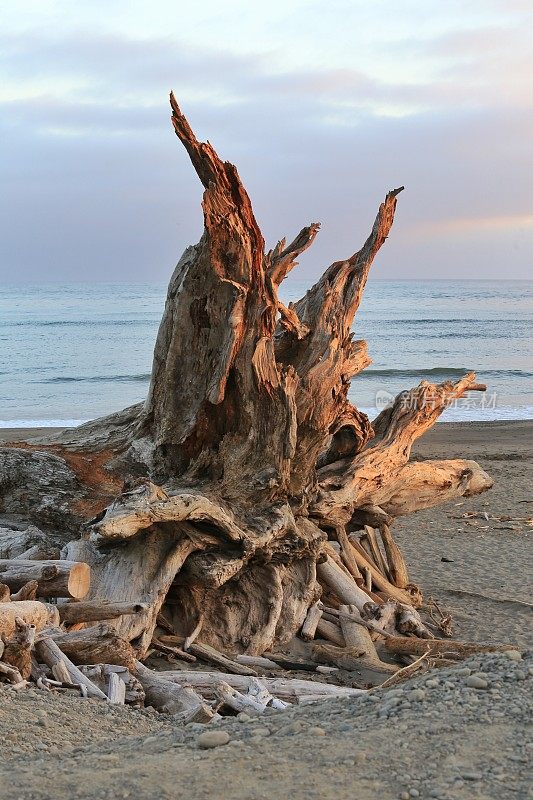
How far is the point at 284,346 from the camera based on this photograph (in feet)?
22.9

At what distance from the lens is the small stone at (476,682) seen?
3750 millimetres

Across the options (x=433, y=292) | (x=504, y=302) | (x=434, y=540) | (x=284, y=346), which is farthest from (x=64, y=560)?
(x=433, y=292)

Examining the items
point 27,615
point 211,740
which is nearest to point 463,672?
point 211,740

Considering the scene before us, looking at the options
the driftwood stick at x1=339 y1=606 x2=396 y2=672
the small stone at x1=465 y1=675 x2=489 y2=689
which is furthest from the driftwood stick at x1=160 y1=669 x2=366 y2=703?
the small stone at x1=465 y1=675 x2=489 y2=689

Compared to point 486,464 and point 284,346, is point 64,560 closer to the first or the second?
point 284,346

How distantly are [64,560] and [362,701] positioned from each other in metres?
2.55

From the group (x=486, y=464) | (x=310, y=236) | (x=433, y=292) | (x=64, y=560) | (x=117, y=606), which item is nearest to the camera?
(x=117, y=606)

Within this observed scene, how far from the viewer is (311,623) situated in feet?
22.0

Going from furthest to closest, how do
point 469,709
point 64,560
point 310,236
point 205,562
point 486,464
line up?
point 486,464 → point 310,236 → point 205,562 → point 64,560 → point 469,709

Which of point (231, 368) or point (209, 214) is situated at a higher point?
point (209, 214)

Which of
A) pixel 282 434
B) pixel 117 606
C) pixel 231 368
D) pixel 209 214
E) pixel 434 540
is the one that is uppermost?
pixel 209 214

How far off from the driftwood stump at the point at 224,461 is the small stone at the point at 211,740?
2.23 meters

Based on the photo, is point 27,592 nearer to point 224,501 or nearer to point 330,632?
point 224,501

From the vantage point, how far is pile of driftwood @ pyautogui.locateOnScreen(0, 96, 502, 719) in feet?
17.6
